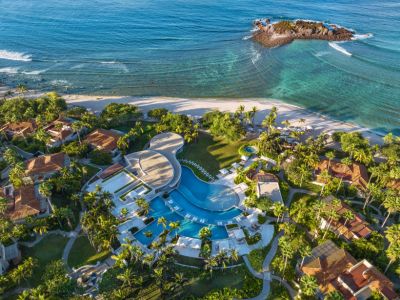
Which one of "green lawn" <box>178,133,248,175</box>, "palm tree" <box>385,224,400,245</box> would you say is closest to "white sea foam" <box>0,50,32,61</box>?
"green lawn" <box>178,133,248,175</box>

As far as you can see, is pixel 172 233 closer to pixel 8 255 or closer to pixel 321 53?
pixel 8 255

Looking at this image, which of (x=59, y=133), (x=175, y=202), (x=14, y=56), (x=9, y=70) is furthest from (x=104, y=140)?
(x=14, y=56)

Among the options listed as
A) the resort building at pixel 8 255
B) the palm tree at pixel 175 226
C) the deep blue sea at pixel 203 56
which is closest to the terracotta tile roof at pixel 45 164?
the resort building at pixel 8 255

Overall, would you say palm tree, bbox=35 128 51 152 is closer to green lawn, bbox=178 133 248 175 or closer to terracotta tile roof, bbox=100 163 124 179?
terracotta tile roof, bbox=100 163 124 179

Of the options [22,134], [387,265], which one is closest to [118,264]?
[387,265]

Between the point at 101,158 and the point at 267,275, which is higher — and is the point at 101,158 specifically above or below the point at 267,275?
→ above

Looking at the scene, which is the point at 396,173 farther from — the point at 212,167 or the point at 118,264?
the point at 118,264
